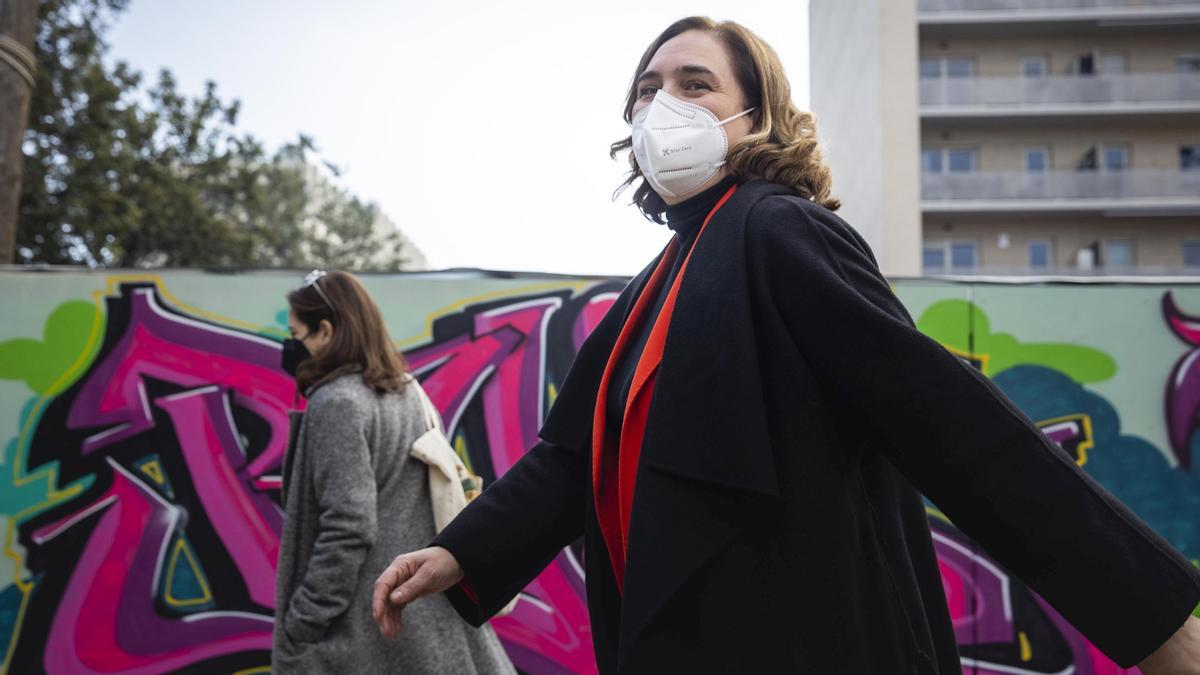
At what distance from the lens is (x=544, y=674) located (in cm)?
445

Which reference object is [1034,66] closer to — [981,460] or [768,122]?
[768,122]

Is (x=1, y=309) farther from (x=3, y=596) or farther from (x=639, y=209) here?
(x=639, y=209)

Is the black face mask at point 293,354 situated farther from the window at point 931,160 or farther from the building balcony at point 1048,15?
the building balcony at point 1048,15

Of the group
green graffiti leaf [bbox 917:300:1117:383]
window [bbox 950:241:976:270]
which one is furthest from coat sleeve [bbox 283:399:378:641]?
window [bbox 950:241:976:270]

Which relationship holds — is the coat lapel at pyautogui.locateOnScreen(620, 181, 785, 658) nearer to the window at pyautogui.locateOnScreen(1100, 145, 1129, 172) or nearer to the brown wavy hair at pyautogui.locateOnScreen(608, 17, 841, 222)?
the brown wavy hair at pyautogui.locateOnScreen(608, 17, 841, 222)

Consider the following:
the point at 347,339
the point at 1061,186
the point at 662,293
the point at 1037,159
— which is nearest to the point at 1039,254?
the point at 1061,186

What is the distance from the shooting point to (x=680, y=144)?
5.18 feet

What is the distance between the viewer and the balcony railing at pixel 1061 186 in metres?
24.4

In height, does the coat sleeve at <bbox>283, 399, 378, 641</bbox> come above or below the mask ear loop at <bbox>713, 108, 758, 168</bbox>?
below

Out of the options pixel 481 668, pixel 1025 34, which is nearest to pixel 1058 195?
pixel 1025 34

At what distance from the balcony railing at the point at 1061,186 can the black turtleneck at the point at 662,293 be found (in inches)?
1009

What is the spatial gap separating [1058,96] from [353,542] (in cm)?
2795

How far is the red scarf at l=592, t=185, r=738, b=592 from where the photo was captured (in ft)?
4.39

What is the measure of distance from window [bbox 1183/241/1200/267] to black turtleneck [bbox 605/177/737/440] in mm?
29261
